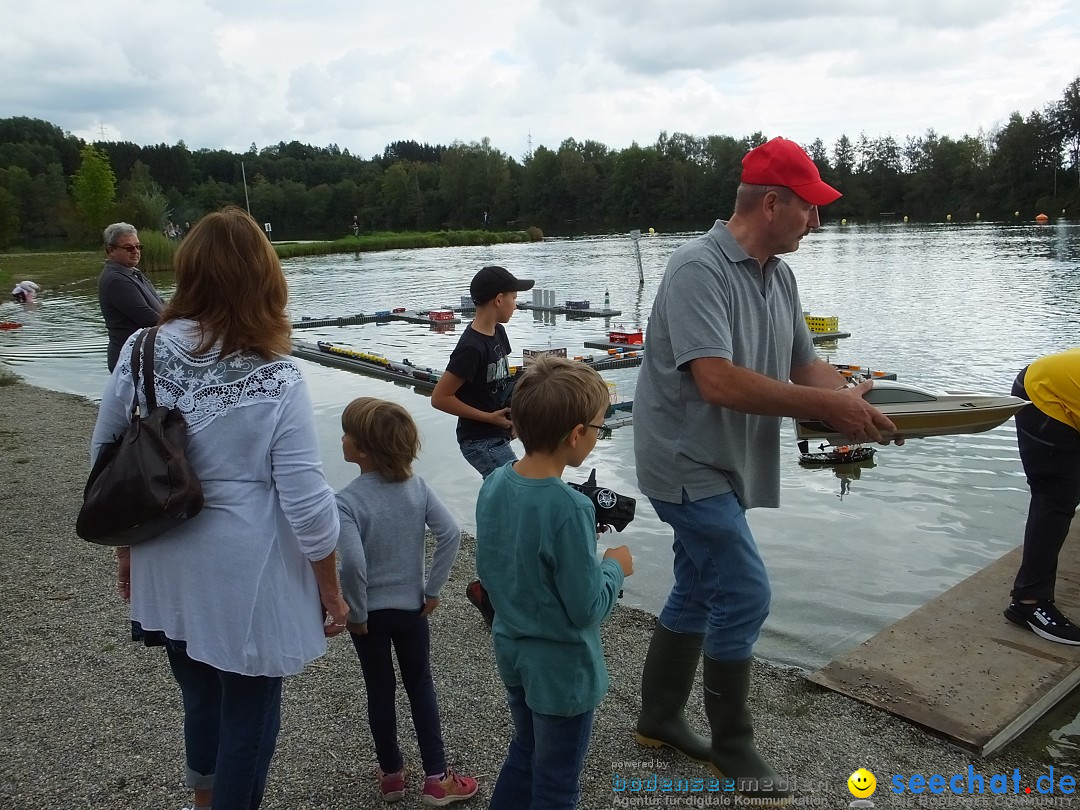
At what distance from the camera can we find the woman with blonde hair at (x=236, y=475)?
1998 millimetres

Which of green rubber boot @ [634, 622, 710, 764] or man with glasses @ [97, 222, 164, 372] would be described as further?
man with glasses @ [97, 222, 164, 372]

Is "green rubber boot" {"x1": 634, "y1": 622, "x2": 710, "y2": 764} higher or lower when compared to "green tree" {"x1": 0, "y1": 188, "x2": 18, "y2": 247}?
lower

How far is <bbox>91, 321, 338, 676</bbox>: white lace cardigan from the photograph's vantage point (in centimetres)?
199

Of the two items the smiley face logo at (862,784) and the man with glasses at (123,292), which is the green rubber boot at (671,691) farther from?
the man with glasses at (123,292)

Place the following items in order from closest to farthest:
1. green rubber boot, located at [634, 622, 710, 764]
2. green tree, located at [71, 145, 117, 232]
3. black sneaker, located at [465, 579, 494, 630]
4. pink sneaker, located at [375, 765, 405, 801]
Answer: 1. pink sneaker, located at [375, 765, 405, 801]
2. green rubber boot, located at [634, 622, 710, 764]
3. black sneaker, located at [465, 579, 494, 630]
4. green tree, located at [71, 145, 117, 232]

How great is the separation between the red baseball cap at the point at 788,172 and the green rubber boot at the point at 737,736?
149 cm

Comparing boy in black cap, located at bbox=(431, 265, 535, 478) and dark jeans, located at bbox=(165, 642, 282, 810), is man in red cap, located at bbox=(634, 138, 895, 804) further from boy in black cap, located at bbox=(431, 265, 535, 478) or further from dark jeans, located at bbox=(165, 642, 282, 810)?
boy in black cap, located at bbox=(431, 265, 535, 478)

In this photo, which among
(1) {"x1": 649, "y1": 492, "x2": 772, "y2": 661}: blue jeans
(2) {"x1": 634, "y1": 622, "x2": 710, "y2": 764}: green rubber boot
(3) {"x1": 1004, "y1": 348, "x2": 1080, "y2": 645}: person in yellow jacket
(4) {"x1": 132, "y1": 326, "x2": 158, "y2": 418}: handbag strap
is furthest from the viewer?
(3) {"x1": 1004, "y1": 348, "x2": 1080, "y2": 645}: person in yellow jacket

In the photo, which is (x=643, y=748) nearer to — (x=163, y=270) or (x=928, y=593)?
(x=928, y=593)

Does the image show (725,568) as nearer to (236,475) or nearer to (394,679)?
(394,679)

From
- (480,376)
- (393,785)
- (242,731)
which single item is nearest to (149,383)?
(242,731)

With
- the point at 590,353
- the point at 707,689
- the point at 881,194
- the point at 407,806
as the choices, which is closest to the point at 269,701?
the point at 407,806

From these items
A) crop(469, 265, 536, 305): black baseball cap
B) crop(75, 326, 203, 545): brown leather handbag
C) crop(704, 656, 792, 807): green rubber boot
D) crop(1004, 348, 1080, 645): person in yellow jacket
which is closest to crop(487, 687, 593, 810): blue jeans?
crop(704, 656, 792, 807): green rubber boot

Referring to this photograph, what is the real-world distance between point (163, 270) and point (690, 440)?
4420 centimetres
